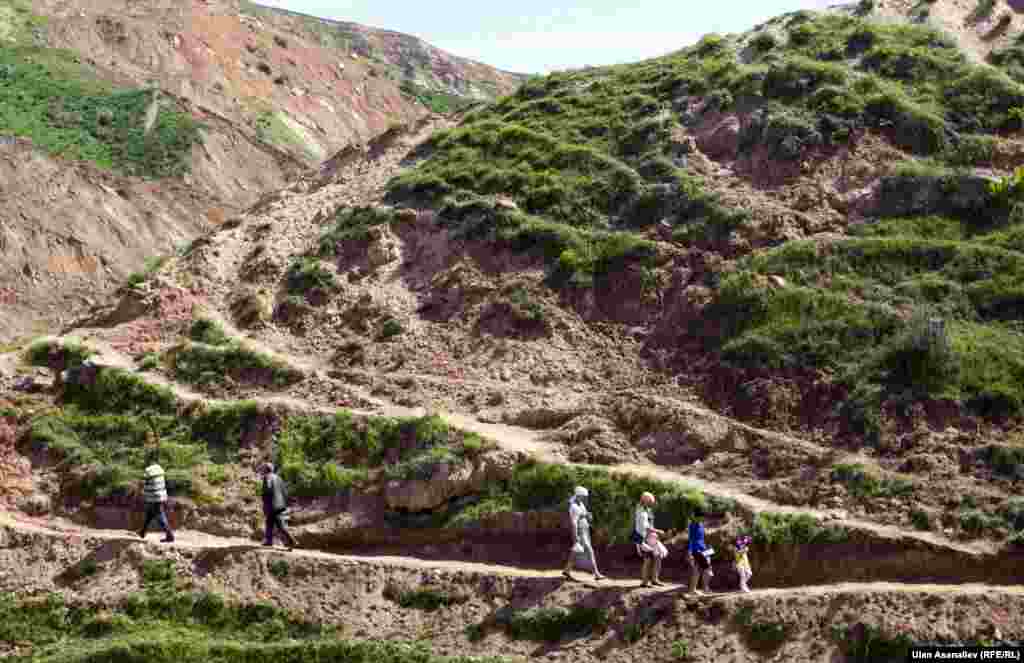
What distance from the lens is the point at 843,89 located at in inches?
894

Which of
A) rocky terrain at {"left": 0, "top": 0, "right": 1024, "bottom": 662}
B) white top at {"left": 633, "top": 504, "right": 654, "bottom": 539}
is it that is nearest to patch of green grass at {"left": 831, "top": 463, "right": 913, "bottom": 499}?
rocky terrain at {"left": 0, "top": 0, "right": 1024, "bottom": 662}

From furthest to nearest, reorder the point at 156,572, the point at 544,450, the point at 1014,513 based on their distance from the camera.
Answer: the point at 544,450, the point at 156,572, the point at 1014,513

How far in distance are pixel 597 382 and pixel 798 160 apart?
257 inches

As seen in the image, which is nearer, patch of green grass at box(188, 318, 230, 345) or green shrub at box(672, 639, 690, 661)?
green shrub at box(672, 639, 690, 661)

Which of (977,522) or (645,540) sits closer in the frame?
(977,522)

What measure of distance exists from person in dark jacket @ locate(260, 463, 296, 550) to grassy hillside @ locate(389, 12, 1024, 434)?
268 inches

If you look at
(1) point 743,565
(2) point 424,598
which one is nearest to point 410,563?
(2) point 424,598

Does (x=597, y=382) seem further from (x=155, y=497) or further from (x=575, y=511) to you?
(x=155, y=497)

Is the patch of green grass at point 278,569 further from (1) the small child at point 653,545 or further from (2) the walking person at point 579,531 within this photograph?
(1) the small child at point 653,545

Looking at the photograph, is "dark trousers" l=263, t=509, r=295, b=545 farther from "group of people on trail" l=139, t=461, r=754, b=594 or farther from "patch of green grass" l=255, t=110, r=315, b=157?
"patch of green grass" l=255, t=110, r=315, b=157

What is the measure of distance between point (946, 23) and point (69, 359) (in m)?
19.9

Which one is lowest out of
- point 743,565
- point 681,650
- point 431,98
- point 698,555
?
point 681,650

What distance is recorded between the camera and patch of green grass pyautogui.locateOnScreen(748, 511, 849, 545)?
1415 cm

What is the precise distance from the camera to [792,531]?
1438 centimetres
